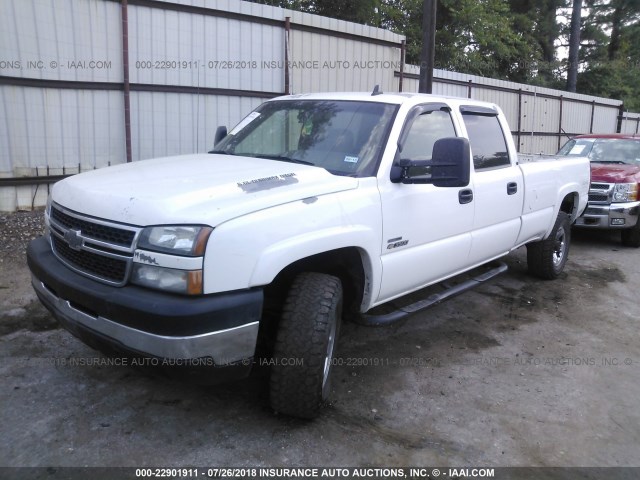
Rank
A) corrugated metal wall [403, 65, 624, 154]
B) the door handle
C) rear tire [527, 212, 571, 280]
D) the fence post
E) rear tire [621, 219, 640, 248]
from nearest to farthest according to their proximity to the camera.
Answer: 1. the door handle
2. rear tire [527, 212, 571, 280]
3. the fence post
4. rear tire [621, 219, 640, 248]
5. corrugated metal wall [403, 65, 624, 154]

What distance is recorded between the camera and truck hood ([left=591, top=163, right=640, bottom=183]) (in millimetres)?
8312

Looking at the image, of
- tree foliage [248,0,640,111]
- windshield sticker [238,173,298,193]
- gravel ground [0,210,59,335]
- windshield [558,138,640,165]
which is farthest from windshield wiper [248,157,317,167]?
tree foliage [248,0,640,111]

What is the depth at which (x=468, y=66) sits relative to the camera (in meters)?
19.7

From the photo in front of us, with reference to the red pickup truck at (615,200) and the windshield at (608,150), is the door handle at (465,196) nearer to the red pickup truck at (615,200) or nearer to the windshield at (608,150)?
the red pickup truck at (615,200)

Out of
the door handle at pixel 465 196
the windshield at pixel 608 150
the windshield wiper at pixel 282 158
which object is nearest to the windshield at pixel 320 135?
the windshield wiper at pixel 282 158

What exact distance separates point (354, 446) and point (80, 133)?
5.91m

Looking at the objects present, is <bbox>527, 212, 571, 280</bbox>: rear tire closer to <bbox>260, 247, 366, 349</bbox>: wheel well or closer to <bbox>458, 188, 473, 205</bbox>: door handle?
<bbox>458, 188, 473, 205</bbox>: door handle

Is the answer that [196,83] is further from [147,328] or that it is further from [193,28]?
[147,328]

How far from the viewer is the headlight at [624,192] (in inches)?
325

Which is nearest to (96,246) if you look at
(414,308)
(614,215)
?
(414,308)

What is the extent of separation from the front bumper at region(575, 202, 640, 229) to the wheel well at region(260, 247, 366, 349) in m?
5.88

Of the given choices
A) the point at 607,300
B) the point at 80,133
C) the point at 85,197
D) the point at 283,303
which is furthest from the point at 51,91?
the point at 607,300

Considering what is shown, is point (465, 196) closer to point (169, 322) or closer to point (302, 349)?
point (302, 349)

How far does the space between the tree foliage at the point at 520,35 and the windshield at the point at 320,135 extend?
1199 cm
